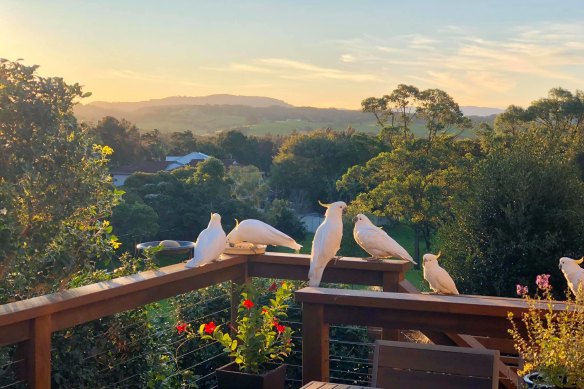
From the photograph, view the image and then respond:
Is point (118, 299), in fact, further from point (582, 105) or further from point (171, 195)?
point (582, 105)

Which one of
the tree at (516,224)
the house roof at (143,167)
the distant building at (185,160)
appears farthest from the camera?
the distant building at (185,160)

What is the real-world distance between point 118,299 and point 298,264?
1.08 metres

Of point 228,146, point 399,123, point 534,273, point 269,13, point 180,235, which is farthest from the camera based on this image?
point 228,146

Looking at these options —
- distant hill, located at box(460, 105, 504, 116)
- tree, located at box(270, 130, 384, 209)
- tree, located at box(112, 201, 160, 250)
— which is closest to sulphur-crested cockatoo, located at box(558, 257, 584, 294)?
tree, located at box(112, 201, 160, 250)

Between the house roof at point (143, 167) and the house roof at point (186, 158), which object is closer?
the house roof at point (143, 167)

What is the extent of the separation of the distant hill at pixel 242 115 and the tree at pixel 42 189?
1955 inches

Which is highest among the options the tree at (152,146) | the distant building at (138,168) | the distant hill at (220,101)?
the distant hill at (220,101)

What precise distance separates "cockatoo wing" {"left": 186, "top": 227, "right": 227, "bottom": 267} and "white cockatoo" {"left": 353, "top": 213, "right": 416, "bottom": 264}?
2.54 feet

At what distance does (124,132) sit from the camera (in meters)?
36.0

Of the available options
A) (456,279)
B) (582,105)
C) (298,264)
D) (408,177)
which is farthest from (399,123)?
(298,264)

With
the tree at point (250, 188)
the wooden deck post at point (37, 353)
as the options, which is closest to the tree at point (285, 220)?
the tree at point (250, 188)

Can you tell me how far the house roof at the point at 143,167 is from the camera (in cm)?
3503

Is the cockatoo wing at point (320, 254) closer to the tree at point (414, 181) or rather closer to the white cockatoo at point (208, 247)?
the white cockatoo at point (208, 247)

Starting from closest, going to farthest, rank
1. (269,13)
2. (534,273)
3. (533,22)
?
(534,273), (269,13), (533,22)
